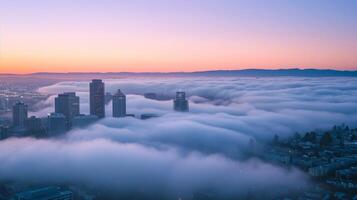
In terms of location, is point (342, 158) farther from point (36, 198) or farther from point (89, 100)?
point (89, 100)

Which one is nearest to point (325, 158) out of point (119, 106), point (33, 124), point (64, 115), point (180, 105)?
point (180, 105)

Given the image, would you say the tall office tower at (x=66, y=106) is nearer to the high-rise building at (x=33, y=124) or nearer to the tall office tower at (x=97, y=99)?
the tall office tower at (x=97, y=99)

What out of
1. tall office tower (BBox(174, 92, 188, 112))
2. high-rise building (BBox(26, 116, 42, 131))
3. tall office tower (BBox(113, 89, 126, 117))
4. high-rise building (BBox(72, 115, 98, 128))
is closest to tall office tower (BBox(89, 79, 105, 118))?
tall office tower (BBox(113, 89, 126, 117))

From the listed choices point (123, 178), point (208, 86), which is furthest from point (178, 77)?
point (123, 178)

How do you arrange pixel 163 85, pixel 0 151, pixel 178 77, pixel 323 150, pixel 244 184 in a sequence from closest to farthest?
pixel 244 184, pixel 0 151, pixel 323 150, pixel 163 85, pixel 178 77

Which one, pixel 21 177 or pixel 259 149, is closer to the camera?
pixel 21 177

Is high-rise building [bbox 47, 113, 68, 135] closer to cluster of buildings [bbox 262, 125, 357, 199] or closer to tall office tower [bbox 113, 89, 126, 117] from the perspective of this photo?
tall office tower [bbox 113, 89, 126, 117]

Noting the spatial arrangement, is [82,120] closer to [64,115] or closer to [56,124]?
[56,124]
